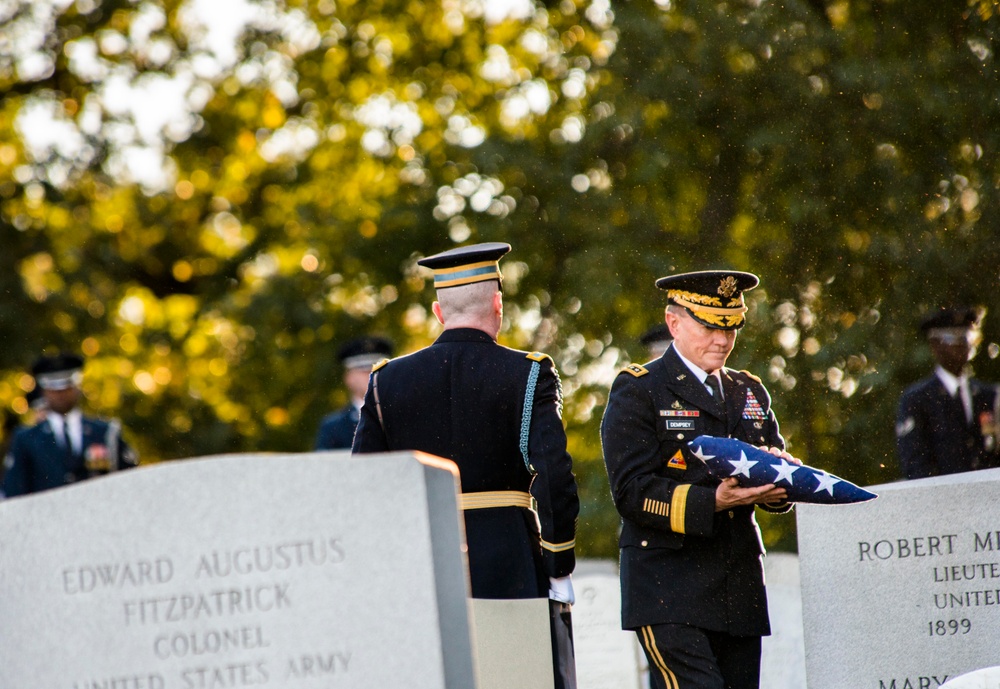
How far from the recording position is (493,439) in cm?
561

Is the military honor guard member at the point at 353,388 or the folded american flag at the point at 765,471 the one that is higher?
the military honor guard member at the point at 353,388

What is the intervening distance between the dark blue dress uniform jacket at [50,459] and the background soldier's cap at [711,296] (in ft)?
25.1

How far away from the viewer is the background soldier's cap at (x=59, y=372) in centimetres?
1316

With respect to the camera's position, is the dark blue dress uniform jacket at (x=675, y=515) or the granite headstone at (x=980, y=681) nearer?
the granite headstone at (x=980, y=681)

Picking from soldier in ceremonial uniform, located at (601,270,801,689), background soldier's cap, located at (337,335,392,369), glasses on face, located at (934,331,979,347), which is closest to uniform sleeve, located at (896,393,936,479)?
glasses on face, located at (934,331,979,347)

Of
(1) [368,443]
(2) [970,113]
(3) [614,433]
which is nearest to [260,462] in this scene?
(1) [368,443]

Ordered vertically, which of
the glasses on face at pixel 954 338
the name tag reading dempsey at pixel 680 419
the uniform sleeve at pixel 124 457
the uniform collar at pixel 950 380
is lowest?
the name tag reading dempsey at pixel 680 419

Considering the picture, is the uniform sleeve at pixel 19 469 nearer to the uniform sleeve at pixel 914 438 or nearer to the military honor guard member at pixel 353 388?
the military honor guard member at pixel 353 388

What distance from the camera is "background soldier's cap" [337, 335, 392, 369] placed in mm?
12906

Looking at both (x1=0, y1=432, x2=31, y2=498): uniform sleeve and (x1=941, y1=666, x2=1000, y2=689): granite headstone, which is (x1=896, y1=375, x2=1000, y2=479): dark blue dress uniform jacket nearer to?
(x1=941, y1=666, x2=1000, y2=689): granite headstone

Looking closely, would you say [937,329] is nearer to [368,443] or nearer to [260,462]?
[368,443]

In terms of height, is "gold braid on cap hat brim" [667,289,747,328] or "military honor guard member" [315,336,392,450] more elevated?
"military honor guard member" [315,336,392,450]

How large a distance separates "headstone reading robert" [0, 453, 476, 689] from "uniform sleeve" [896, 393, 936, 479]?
19.5 ft

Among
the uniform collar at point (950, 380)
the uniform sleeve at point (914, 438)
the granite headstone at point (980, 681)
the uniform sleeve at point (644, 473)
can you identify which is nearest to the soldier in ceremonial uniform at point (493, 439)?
the uniform sleeve at point (644, 473)
